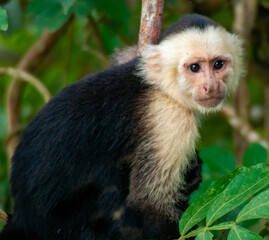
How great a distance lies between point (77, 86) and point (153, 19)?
2.29 feet

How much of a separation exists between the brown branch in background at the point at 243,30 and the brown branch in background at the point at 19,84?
1836 mm

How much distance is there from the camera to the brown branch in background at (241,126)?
15.7ft

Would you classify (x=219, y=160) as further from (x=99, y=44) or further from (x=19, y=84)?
(x=19, y=84)

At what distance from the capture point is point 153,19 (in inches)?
129

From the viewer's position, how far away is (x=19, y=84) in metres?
4.75

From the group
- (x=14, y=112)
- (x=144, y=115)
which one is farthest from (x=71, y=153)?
(x=14, y=112)

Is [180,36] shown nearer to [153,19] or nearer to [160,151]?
[153,19]

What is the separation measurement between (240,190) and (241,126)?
296 centimetres

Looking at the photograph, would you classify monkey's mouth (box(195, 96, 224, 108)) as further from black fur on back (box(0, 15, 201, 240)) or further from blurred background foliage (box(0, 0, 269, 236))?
blurred background foliage (box(0, 0, 269, 236))

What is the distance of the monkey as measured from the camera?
299cm

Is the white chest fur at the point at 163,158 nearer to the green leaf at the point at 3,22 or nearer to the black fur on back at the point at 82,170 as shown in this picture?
the black fur on back at the point at 82,170

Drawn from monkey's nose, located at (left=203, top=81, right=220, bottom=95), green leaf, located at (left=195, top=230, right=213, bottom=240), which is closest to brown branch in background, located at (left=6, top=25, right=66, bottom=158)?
monkey's nose, located at (left=203, top=81, right=220, bottom=95)

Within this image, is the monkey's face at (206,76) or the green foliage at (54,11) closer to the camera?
the monkey's face at (206,76)

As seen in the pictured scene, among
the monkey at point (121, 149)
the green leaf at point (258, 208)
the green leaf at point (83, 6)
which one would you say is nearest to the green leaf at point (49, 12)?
the green leaf at point (83, 6)
